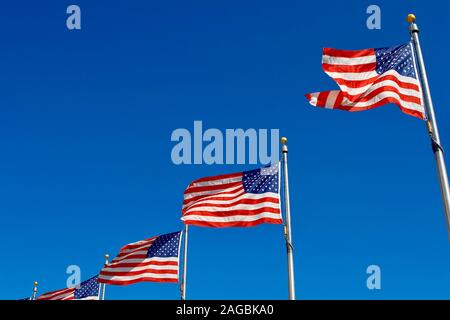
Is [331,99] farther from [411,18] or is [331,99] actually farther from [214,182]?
[214,182]

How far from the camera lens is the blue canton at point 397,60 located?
15.4 metres

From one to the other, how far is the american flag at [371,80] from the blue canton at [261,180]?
5.68 metres

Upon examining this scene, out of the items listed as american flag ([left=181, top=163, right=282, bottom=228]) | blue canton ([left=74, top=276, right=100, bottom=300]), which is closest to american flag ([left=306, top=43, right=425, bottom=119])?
american flag ([left=181, top=163, right=282, bottom=228])

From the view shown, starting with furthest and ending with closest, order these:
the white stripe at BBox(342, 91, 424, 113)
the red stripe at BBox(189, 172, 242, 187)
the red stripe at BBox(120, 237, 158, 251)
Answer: the red stripe at BBox(120, 237, 158, 251), the red stripe at BBox(189, 172, 242, 187), the white stripe at BBox(342, 91, 424, 113)

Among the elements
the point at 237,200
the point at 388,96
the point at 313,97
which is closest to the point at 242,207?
the point at 237,200

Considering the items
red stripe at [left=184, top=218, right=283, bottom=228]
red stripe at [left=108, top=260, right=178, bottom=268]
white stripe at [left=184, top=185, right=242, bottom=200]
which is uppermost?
white stripe at [left=184, top=185, right=242, bottom=200]

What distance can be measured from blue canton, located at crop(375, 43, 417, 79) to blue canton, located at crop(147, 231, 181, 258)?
581 inches

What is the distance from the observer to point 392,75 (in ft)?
49.7

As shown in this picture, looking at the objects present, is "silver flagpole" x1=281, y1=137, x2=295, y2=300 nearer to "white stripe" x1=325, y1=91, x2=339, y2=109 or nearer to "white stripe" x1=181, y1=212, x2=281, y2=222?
"white stripe" x1=181, y1=212, x2=281, y2=222

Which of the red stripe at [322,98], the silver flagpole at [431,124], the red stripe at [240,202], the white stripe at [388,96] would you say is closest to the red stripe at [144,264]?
the red stripe at [240,202]

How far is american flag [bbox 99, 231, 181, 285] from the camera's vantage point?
25516 millimetres

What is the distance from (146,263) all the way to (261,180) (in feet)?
26.7
